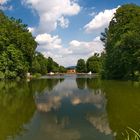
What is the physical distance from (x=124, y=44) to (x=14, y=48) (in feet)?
88.1

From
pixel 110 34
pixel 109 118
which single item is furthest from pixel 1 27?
pixel 109 118

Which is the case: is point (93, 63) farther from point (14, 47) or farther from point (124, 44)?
point (124, 44)

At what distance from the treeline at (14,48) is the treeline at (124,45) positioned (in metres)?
18.2

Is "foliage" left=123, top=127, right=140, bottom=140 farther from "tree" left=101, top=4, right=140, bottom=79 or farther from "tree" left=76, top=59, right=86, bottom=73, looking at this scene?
"tree" left=76, top=59, right=86, bottom=73

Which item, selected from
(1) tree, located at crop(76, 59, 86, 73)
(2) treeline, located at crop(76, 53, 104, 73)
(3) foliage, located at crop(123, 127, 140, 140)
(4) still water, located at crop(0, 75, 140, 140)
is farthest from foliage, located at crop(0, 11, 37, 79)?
(1) tree, located at crop(76, 59, 86, 73)

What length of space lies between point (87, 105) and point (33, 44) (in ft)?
193

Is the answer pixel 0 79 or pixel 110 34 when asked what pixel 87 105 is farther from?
pixel 0 79

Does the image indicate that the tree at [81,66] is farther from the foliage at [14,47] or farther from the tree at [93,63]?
the foliage at [14,47]

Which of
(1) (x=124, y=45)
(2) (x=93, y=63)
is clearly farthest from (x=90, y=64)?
(1) (x=124, y=45)

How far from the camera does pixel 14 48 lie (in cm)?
7025

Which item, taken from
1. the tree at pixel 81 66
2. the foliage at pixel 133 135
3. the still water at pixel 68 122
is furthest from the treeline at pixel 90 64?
the foliage at pixel 133 135

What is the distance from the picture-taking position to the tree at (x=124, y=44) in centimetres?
5098

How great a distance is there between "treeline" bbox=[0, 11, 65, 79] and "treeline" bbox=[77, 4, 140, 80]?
A: 59.7 ft

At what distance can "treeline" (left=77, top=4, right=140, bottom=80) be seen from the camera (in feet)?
167
